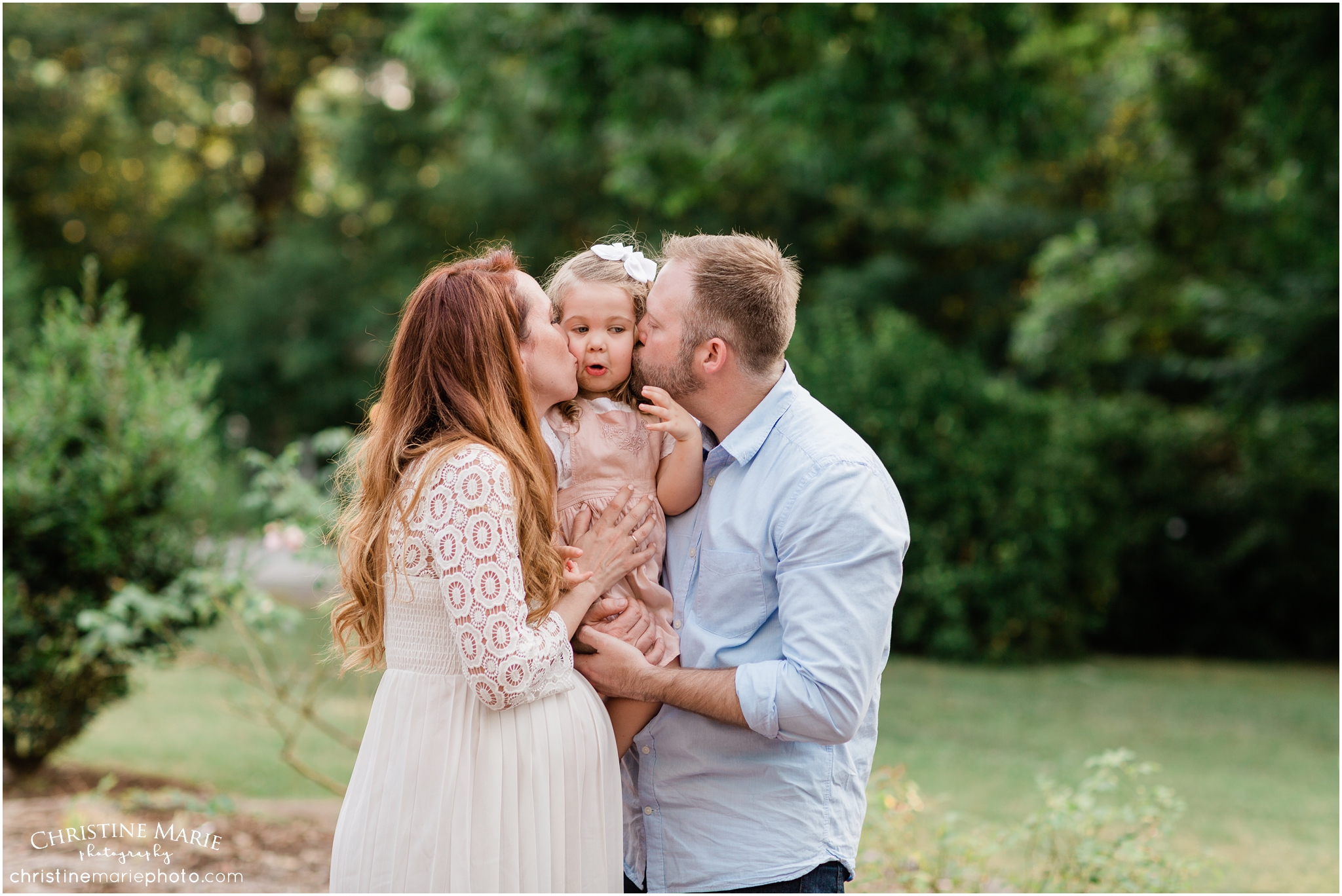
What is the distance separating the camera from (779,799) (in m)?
2.50

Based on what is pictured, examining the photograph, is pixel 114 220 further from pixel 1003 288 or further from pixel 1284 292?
pixel 1284 292

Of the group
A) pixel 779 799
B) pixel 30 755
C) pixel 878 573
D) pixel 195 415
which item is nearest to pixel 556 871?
pixel 779 799

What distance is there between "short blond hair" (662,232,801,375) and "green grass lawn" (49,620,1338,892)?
3629 millimetres

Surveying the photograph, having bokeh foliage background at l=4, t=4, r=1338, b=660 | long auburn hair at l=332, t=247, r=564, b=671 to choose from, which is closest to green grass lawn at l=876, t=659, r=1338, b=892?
bokeh foliage background at l=4, t=4, r=1338, b=660

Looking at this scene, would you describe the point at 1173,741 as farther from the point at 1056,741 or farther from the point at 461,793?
the point at 461,793

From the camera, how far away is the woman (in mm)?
2338

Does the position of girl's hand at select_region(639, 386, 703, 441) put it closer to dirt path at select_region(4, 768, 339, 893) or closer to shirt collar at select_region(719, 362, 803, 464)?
shirt collar at select_region(719, 362, 803, 464)

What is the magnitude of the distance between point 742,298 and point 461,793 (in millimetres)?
A: 1247

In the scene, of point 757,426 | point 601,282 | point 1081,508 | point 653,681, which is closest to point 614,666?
point 653,681

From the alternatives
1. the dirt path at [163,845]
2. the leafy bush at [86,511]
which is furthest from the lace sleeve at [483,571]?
the leafy bush at [86,511]

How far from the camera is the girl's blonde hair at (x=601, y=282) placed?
2926 mm

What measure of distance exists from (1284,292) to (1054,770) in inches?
298

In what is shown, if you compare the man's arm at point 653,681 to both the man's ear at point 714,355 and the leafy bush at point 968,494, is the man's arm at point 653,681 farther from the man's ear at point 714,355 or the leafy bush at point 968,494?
the leafy bush at point 968,494

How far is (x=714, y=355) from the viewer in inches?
105
